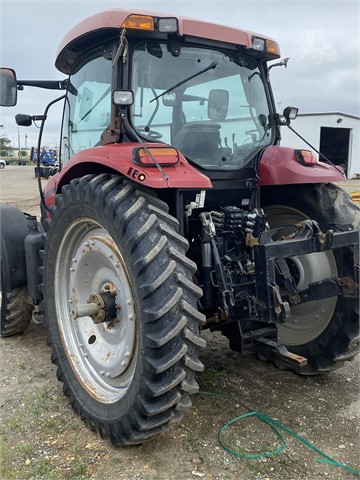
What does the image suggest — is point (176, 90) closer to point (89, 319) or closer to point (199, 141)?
point (199, 141)

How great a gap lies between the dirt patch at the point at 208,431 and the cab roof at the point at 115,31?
2.40 meters

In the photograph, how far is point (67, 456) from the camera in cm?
261

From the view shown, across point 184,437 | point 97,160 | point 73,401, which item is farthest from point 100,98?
point 184,437

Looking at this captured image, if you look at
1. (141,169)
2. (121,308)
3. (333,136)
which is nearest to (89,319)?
(121,308)

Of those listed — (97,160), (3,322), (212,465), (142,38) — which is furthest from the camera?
(3,322)

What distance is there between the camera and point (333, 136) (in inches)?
1240

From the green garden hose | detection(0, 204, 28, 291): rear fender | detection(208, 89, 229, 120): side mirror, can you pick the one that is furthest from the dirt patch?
detection(208, 89, 229, 120): side mirror

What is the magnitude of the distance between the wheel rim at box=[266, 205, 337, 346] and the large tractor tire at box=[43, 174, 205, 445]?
1210 mm

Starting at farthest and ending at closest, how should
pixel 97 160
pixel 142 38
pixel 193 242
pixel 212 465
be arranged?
pixel 193 242 < pixel 142 38 < pixel 97 160 < pixel 212 465

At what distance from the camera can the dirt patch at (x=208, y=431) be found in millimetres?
2496

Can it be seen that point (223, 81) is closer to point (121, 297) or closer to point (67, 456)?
point (121, 297)

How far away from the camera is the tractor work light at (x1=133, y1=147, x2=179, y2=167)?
2.46 meters

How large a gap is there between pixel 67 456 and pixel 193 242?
4.83 feet

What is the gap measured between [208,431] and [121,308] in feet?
2.99
